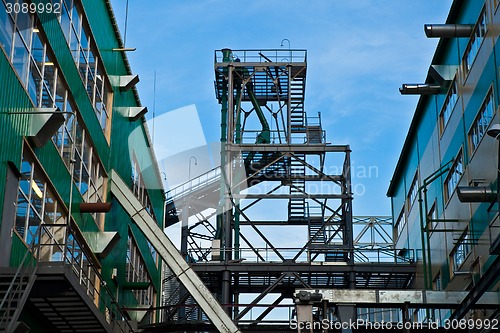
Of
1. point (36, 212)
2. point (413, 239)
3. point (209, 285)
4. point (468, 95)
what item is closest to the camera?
point (36, 212)

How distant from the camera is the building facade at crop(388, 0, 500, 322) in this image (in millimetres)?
29234

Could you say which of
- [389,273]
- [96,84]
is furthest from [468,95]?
[96,84]

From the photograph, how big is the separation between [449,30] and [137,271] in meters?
16.0

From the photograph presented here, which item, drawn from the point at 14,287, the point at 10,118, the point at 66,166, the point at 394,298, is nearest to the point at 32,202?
the point at 10,118

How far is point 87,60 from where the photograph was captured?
28.2 metres

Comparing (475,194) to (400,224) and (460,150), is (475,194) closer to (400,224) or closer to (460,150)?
(460,150)

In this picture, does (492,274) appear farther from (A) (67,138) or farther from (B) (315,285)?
(B) (315,285)

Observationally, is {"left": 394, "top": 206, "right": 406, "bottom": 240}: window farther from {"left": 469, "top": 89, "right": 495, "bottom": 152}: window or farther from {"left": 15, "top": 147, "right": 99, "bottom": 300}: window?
{"left": 15, "top": 147, "right": 99, "bottom": 300}: window

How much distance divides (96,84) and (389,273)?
60.4ft

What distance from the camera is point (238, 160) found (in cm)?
4288

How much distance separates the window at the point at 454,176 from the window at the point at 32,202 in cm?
1766

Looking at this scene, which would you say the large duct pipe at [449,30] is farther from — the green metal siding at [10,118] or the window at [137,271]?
the green metal siding at [10,118]

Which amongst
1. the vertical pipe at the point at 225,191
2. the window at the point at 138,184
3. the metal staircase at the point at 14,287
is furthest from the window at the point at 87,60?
the vertical pipe at the point at 225,191

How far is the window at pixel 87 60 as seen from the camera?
25655 mm
